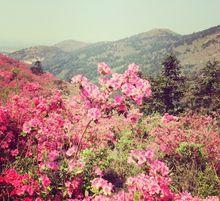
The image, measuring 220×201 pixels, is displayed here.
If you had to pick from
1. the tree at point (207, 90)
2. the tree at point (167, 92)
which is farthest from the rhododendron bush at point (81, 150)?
the tree at point (167, 92)

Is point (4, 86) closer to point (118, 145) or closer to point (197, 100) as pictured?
point (197, 100)

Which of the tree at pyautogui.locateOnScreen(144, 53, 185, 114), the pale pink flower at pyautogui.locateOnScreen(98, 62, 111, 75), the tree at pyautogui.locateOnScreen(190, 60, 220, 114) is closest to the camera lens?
the pale pink flower at pyautogui.locateOnScreen(98, 62, 111, 75)

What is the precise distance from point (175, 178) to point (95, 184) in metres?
2.24

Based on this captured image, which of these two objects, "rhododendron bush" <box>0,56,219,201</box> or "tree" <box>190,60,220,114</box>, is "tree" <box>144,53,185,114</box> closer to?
"tree" <box>190,60,220,114</box>

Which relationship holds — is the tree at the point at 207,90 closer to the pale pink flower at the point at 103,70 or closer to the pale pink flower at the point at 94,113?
the pale pink flower at the point at 103,70

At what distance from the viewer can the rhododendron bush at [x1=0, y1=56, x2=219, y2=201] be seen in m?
6.10

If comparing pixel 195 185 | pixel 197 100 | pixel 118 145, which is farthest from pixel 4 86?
pixel 195 185

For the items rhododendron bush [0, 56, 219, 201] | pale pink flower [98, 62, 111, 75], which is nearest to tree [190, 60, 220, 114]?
rhododendron bush [0, 56, 219, 201]

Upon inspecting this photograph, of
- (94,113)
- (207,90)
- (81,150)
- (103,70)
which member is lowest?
(207,90)

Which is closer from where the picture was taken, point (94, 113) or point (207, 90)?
point (94, 113)

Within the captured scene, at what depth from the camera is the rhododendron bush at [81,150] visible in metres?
6.10

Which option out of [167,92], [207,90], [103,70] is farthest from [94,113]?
[167,92]

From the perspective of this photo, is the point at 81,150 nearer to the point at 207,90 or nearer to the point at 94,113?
the point at 94,113

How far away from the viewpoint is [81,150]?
7.99 m
